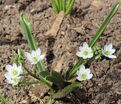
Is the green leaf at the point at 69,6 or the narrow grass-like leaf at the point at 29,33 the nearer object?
the narrow grass-like leaf at the point at 29,33

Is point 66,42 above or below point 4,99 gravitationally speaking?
above

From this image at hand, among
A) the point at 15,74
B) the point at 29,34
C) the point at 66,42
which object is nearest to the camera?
the point at 15,74

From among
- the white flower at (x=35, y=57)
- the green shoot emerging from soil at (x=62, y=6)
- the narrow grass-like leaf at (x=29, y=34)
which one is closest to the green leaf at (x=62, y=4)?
the green shoot emerging from soil at (x=62, y=6)

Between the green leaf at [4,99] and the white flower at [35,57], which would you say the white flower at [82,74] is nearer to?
the white flower at [35,57]

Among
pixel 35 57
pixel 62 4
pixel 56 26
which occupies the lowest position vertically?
pixel 35 57

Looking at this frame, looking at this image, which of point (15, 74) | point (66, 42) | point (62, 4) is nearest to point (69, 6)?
point (62, 4)

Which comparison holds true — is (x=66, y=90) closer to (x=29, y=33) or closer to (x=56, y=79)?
(x=56, y=79)

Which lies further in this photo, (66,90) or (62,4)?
(62,4)
